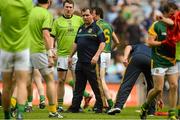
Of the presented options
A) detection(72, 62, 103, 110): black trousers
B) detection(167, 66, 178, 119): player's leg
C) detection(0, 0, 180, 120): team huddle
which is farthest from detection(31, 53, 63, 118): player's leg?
detection(167, 66, 178, 119): player's leg

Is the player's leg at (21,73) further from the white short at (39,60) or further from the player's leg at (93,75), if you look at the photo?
the player's leg at (93,75)

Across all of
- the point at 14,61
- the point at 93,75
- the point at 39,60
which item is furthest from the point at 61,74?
the point at 14,61

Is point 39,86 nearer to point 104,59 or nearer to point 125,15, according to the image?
point 104,59

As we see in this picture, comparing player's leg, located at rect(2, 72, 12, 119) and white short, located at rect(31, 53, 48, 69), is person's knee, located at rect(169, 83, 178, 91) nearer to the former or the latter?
white short, located at rect(31, 53, 48, 69)

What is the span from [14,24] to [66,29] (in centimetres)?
506

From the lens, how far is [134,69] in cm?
1631

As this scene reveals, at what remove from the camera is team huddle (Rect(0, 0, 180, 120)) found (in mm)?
12648

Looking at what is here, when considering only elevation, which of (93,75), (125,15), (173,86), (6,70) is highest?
(125,15)

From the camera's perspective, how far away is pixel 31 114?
16031 millimetres

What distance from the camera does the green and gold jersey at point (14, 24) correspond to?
12594 mm

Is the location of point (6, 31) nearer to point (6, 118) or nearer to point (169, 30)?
point (6, 118)

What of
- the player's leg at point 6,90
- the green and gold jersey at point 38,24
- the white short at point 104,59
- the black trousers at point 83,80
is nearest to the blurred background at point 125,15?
the white short at point 104,59

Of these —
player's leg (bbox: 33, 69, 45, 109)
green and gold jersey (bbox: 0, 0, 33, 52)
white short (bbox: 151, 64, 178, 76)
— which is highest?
green and gold jersey (bbox: 0, 0, 33, 52)

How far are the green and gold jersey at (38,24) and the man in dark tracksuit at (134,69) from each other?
2.05 m
